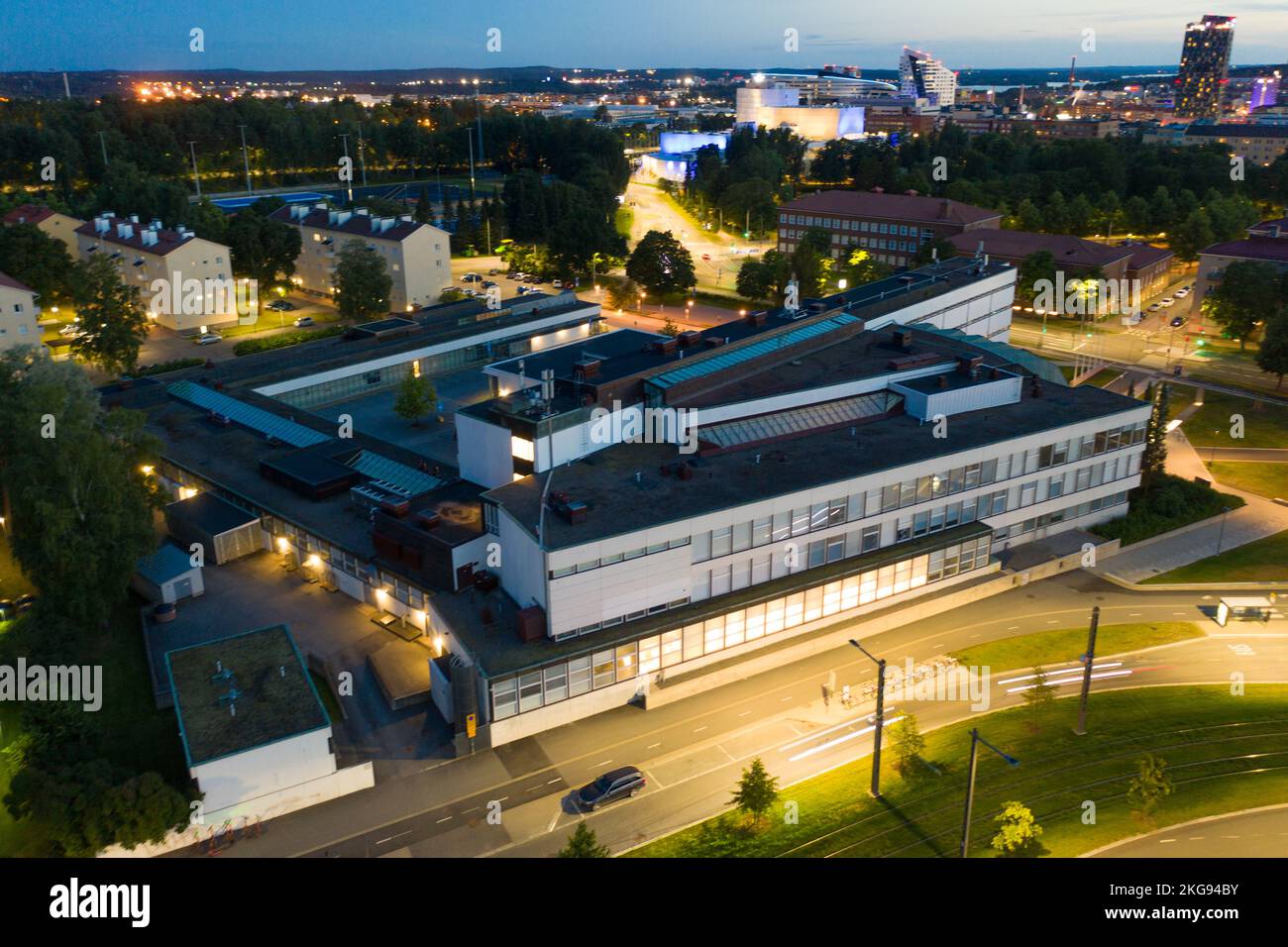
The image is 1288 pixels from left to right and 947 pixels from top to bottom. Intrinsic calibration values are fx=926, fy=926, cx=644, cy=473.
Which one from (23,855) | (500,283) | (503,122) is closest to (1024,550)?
(23,855)

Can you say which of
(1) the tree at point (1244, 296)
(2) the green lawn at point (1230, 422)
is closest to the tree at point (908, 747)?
(2) the green lawn at point (1230, 422)

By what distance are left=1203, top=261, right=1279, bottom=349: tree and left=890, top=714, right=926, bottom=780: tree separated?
2944 inches

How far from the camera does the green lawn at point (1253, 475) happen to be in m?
60.8

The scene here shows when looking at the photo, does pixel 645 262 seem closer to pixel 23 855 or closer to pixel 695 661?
pixel 695 661

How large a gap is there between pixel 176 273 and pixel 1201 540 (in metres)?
90.9

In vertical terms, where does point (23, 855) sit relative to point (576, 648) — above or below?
below

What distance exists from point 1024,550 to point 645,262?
6443cm

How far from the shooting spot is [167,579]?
1779 inches

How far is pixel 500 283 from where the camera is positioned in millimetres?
116750

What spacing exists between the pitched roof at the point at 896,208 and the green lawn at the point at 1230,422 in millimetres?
46689

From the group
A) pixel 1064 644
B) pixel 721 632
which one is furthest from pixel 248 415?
pixel 1064 644

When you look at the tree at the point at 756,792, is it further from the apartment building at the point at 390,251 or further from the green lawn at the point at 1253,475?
the apartment building at the point at 390,251

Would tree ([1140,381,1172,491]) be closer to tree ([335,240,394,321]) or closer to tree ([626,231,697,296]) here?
tree ([626,231,697,296])

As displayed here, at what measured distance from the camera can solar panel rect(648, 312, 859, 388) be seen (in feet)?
166
